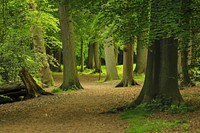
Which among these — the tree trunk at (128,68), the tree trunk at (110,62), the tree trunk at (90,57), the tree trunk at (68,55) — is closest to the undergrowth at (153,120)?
the tree trunk at (68,55)

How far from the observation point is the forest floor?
10.1m

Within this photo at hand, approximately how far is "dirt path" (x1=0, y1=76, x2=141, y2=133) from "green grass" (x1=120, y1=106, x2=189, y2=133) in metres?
0.28

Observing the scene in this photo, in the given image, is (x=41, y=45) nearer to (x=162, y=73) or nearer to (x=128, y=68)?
(x=128, y=68)

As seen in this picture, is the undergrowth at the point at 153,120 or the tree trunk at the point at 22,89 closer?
the undergrowth at the point at 153,120

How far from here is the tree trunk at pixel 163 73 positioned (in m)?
12.1

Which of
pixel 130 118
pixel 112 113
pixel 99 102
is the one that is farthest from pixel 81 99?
pixel 130 118

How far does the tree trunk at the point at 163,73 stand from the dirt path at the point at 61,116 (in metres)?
1.68

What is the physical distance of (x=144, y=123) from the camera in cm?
996

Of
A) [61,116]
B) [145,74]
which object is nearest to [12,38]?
[61,116]

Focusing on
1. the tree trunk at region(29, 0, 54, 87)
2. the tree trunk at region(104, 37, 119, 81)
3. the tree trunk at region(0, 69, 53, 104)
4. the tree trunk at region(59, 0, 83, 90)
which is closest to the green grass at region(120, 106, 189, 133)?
the tree trunk at region(0, 69, 53, 104)

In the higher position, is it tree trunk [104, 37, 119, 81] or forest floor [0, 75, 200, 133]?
tree trunk [104, 37, 119, 81]

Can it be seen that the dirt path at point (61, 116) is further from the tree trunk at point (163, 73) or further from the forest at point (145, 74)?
the tree trunk at point (163, 73)

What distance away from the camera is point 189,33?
28.7 feet

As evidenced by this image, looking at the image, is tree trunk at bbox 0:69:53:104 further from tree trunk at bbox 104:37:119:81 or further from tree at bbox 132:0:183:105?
tree trunk at bbox 104:37:119:81
